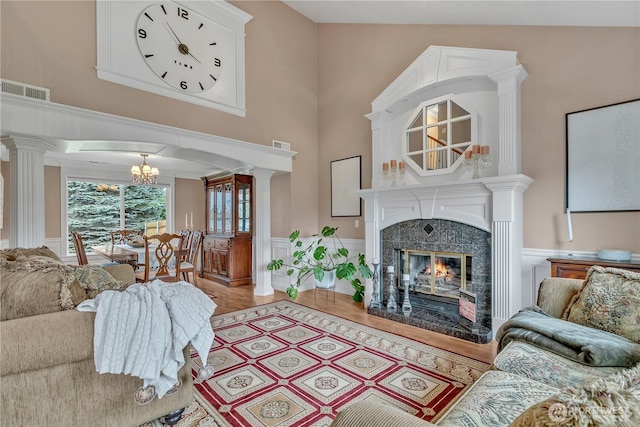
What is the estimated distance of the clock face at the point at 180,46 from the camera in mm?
3627

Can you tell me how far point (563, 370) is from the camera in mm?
1450

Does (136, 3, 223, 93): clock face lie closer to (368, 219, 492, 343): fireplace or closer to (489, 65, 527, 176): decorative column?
(368, 219, 492, 343): fireplace

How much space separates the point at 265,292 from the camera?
4887 mm

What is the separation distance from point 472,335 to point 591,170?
1910 millimetres

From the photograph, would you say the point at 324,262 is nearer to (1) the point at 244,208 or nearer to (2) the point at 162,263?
(1) the point at 244,208

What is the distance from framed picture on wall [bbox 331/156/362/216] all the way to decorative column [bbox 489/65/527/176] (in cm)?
203

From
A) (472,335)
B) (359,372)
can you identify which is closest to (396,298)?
(472,335)

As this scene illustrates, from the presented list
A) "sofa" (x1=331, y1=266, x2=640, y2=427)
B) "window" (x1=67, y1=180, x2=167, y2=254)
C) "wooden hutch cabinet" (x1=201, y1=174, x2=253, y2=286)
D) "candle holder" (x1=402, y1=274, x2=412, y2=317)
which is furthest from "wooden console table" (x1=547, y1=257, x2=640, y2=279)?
"window" (x1=67, y1=180, x2=167, y2=254)

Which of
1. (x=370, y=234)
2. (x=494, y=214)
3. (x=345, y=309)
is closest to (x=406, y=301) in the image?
(x=345, y=309)

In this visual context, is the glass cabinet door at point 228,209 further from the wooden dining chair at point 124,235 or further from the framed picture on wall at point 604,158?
the framed picture on wall at point 604,158

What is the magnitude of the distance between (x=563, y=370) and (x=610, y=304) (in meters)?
0.68

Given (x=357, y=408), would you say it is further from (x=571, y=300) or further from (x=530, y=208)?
(x=530, y=208)

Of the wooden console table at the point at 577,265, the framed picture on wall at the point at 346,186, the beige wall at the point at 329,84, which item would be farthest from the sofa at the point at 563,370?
the framed picture on wall at the point at 346,186

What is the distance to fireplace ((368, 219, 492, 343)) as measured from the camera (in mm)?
3250
